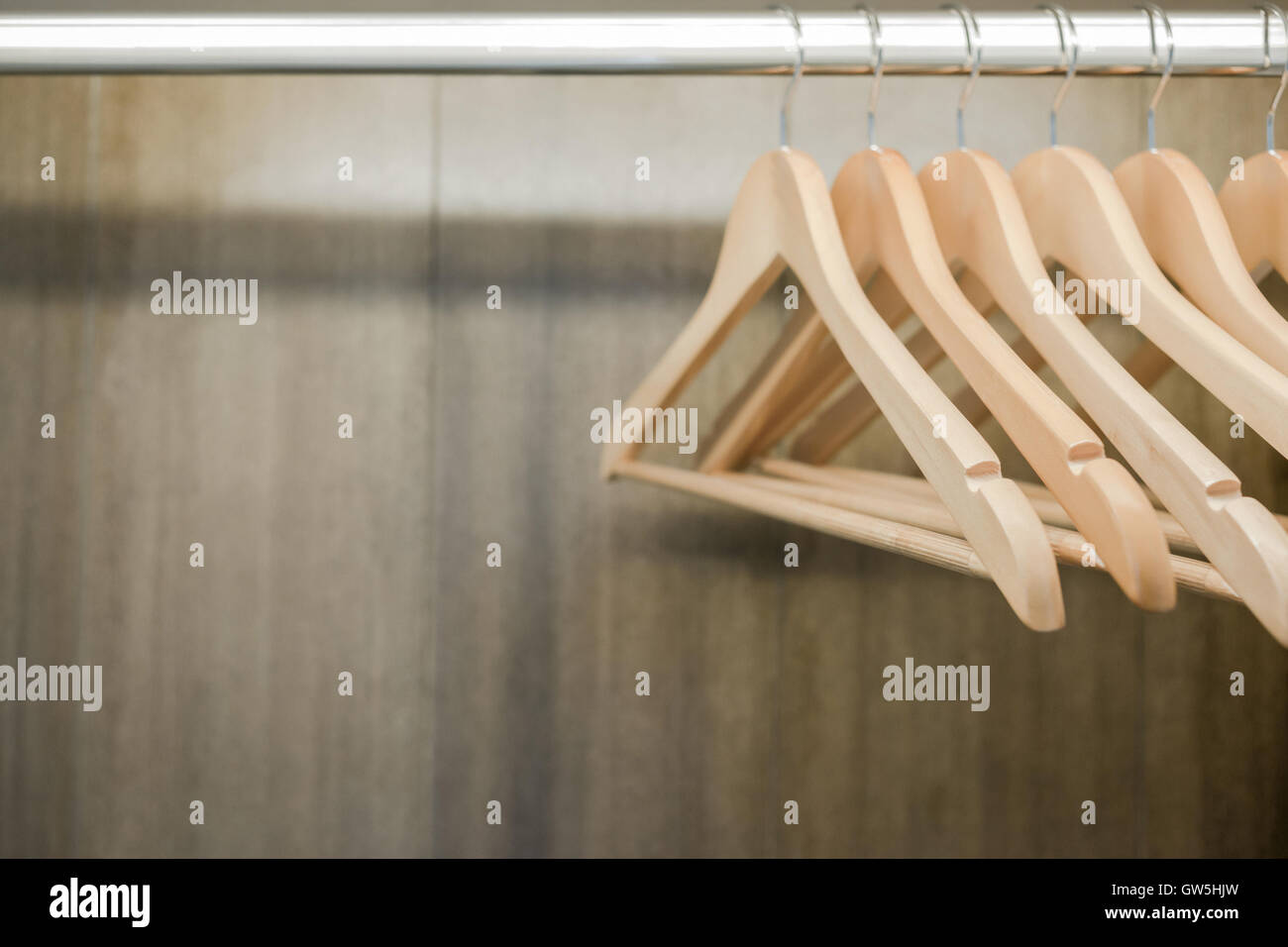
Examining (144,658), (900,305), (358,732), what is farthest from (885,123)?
(144,658)

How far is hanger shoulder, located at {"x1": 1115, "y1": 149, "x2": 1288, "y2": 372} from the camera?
562 mm

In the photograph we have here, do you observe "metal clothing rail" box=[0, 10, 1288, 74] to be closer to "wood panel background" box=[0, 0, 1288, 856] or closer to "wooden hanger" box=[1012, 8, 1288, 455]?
"wooden hanger" box=[1012, 8, 1288, 455]

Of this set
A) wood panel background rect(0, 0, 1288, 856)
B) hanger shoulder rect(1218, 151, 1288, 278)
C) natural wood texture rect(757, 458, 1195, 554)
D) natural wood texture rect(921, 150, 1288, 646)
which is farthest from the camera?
wood panel background rect(0, 0, 1288, 856)

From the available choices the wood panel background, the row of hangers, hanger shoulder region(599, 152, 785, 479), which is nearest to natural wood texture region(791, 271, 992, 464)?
the row of hangers

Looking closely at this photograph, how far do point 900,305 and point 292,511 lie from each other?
2.62 ft

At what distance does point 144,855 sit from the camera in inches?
42.7

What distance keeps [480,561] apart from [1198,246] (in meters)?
0.83

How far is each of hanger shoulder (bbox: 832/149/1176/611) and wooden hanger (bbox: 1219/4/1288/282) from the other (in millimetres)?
258

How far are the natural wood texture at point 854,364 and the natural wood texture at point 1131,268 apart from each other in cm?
16

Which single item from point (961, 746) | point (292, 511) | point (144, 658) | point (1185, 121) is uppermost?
point (1185, 121)

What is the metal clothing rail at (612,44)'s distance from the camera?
669 millimetres

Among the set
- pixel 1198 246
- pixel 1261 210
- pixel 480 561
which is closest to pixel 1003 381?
pixel 1198 246
